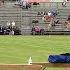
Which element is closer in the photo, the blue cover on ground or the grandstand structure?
the blue cover on ground

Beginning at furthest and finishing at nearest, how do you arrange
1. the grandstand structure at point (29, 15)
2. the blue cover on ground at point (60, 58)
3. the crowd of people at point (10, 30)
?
1. the grandstand structure at point (29, 15)
2. the crowd of people at point (10, 30)
3. the blue cover on ground at point (60, 58)

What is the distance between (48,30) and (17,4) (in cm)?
586

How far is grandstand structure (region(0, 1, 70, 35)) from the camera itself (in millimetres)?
30703

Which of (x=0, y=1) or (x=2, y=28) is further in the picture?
(x=0, y=1)

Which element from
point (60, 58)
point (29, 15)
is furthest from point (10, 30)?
point (60, 58)

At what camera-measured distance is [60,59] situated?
828cm

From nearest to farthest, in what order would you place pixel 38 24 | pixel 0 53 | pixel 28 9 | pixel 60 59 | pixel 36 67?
pixel 36 67, pixel 60 59, pixel 0 53, pixel 38 24, pixel 28 9

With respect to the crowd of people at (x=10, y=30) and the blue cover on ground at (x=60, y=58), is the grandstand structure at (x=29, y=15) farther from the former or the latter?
the blue cover on ground at (x=60, y=58)

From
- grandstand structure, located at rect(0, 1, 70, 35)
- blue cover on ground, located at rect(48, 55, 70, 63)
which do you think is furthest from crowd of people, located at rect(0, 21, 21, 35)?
blue cover on ground, located at rect(48, 55, 70, 63)

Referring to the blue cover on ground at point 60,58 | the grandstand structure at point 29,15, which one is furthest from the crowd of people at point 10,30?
the blue cover on ground at point 60,58

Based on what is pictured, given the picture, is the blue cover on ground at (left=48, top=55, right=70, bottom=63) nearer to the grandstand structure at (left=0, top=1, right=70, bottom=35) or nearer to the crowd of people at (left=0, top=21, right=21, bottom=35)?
the crowd of people at (left=0, top=21, right=21, bottom=35)

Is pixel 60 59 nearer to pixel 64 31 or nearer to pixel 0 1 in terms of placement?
pixel 64 31

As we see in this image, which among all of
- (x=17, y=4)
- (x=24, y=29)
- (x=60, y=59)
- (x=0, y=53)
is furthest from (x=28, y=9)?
(x=60, y=59)

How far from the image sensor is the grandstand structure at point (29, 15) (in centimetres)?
3070
